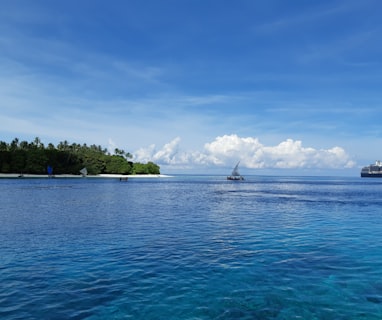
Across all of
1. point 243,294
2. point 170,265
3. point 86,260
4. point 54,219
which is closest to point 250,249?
point 170,265

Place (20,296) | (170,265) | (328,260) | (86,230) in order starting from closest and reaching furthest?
(20,296) → (170,265) → (328,260) → (86,230)

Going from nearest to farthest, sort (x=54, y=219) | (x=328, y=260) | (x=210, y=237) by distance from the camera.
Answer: (x=328, y=260) < (x=210, y=237) < (x=54, y=219)

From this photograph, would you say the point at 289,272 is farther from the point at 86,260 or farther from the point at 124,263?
the point at 86,260

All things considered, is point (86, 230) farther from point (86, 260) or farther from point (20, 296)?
point (20, 296)

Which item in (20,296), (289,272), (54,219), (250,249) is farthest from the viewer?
(54,219)

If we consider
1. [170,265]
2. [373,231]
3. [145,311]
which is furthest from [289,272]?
[373,231]

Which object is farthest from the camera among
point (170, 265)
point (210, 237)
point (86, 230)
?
point (86, 230)

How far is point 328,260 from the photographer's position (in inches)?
1005

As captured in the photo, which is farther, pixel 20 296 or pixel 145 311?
pixel 20 296

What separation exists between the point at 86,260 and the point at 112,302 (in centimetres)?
909

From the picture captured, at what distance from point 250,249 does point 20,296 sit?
63.9ft

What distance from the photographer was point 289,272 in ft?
72.3

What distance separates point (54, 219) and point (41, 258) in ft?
74.2

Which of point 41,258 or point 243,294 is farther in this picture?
point 41,258
